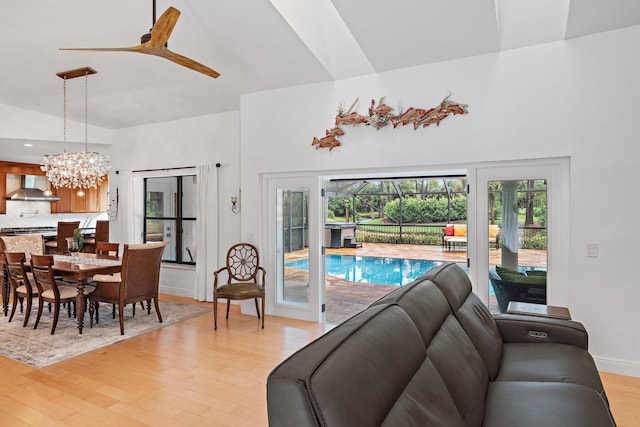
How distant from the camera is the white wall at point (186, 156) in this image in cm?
617

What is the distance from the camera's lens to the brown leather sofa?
1037 mm

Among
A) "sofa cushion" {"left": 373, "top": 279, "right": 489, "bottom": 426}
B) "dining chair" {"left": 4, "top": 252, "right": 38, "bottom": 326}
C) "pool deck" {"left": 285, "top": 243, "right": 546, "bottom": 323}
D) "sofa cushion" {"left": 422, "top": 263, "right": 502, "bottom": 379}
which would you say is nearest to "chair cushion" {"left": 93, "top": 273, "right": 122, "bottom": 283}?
"dining chair" {"left": 4, "top": 252, "right": 38, "bottom": 326}

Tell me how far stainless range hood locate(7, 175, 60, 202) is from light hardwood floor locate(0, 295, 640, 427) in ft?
18.7

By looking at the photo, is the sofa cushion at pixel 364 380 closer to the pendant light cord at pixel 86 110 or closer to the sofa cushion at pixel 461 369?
the sofa cushion at pixel 461 369

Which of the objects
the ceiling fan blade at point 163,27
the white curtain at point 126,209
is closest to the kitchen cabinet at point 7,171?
the white curtain at point 126,209

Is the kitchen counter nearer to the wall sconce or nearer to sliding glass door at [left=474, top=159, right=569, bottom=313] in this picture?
the wall sconce

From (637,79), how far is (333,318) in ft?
13.3

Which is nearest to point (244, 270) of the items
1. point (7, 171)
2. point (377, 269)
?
point (377, 269)

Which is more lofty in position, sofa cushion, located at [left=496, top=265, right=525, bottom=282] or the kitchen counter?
the kitchen counter

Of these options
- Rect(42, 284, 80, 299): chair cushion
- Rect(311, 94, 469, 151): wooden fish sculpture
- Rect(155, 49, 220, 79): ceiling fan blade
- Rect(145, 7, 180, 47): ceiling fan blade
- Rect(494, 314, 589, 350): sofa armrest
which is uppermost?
Rect(145, 7, 180, 47): ceiling fan blade

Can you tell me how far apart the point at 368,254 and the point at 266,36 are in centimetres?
899

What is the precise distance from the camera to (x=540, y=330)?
2738mm

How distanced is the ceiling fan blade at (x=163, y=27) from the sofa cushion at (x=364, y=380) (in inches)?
97.2

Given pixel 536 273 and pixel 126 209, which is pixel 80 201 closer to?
pixel 126 209
